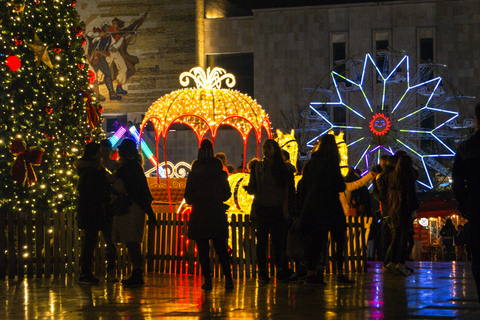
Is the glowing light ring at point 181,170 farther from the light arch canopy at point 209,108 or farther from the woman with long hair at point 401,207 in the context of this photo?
the woman with long hair at point 401,207

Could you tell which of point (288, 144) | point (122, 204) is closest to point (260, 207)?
point (122, 204)

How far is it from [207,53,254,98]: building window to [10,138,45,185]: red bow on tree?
34.0 metres

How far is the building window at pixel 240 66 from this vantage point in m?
44.3

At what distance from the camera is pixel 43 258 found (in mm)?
10047

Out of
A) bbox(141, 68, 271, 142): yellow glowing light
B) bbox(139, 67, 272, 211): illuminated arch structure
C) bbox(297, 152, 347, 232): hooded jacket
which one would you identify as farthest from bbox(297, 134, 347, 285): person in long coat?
bbox(141, 68, 271, 142): yellow glowing light

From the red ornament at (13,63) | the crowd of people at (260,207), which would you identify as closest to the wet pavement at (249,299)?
the crowd of people at (260,207)

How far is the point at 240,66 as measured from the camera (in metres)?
44.6

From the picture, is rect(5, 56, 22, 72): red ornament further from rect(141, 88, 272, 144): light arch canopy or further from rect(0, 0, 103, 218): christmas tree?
rect(141, 88, 272, 144): light arch canopy

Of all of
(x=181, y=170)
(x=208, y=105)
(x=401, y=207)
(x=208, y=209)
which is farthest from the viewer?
(x=181, y=170)

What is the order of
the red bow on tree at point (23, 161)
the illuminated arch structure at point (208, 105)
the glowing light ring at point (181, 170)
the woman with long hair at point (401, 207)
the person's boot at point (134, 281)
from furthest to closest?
the glowing light ring at point (181, 170)
the illuminated arch structure at point (208, 105)
the red bow on tree at point (23, 161)
the woman with long hair at point (401, 207)
the person's boot at point (134, 281)

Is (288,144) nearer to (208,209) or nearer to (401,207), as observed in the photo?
(401,207)

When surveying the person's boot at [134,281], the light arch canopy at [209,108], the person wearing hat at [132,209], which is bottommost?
the person's boot at [134,281]

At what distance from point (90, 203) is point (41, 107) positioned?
2.78m

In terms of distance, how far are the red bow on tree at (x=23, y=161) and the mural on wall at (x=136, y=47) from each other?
33.6 meters
